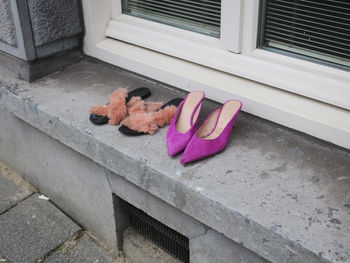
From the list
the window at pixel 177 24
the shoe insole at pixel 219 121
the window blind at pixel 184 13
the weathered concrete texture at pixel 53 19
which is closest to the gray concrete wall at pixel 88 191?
the shoe insole at pixel 219 121

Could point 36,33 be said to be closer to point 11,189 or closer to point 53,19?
point 53,19

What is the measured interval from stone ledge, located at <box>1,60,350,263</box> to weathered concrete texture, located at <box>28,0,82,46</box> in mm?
340

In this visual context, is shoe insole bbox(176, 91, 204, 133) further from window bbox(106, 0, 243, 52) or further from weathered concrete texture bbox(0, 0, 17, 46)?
weathered concrete texture bbox(0, 0, 17, 46)

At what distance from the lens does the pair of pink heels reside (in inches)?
63.9

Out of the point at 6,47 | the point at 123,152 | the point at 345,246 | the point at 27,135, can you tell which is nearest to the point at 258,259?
the point at 345,246

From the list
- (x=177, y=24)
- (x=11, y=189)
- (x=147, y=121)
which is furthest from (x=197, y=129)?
(x=11, y=189)

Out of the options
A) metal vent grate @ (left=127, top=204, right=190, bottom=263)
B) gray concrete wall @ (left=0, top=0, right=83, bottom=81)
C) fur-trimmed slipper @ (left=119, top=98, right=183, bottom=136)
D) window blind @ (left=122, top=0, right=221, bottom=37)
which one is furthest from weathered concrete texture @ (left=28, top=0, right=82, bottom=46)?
metal vent grate @ (left=127, top=204, right=190, bottom=263)

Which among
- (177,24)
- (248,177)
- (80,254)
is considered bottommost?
(80,254)

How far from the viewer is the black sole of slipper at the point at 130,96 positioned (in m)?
1.90

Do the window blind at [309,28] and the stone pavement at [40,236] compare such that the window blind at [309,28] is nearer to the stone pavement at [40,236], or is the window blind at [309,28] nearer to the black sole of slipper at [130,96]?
the black sole of slipper at [130,96]

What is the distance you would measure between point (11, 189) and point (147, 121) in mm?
1108

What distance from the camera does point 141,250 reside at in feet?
6.67

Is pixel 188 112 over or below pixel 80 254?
over

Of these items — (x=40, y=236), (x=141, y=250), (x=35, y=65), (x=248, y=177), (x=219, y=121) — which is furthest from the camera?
(x=35, y=65)
